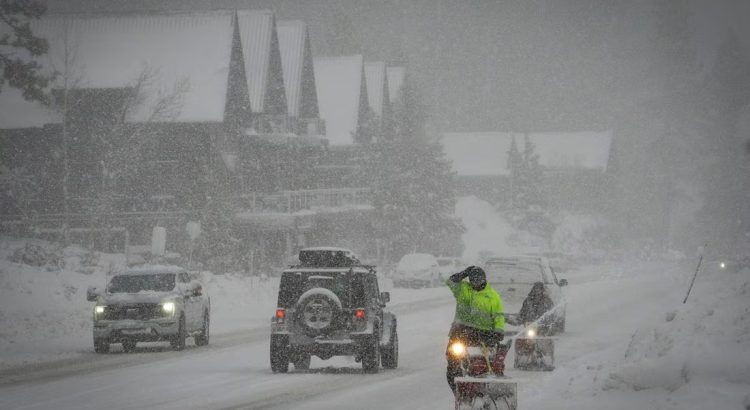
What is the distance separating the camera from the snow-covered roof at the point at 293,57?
67125mm

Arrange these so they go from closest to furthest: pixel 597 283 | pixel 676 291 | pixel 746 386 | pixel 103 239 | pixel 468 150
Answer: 1. pixel 746 386
2. pixel 676 291
3. pixel 103 239
4. pixel 597 283
5. pixel 468 150

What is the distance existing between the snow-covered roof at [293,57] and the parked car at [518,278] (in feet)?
131

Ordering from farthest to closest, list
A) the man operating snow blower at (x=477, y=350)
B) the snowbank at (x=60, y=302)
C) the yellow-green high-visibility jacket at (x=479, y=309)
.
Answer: the snowbank at (x=60, y=302) < the yellow-green high-visibility jacket at (x=479, y=309) < the man operating snow blower at (x=477, y=350)

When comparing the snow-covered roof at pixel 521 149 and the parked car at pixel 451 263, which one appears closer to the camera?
the parked car at pixel 451 263

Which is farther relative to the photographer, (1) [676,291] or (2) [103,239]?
(2) [103,239]

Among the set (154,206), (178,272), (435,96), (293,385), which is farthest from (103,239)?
(435,96)

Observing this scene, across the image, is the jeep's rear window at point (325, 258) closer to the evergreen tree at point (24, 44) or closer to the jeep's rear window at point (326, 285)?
the jeep's rear window at point (326, 285)

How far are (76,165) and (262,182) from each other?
1010 cm

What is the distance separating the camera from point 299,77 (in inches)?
2655

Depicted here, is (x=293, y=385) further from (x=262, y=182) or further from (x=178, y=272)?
(x=262, y=182)

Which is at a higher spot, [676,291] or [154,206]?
[154,206]

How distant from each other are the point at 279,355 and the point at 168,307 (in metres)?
5.53

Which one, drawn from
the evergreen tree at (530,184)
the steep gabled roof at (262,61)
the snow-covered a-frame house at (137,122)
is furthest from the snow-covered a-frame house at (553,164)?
the snow-covered a-frame house at (137,122)

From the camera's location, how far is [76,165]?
55562 millimetres
